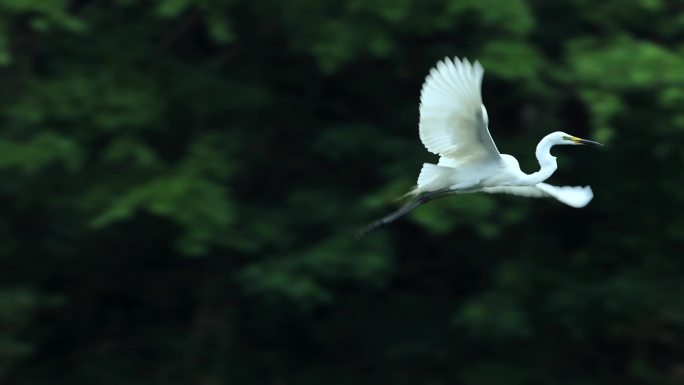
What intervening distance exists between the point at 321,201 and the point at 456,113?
142 inches

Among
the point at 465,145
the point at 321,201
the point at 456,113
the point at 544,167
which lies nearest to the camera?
the point at 456,113

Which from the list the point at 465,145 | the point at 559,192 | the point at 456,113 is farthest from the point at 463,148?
the point at 559,192

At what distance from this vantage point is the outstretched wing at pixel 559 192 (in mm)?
5453

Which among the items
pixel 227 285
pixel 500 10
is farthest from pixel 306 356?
pixel 500 10

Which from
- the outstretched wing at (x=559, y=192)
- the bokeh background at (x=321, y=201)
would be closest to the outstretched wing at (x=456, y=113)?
the outstretched wing at (x=559, y=192)

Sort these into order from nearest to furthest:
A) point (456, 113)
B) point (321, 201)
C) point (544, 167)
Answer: point (456, 113), point (544, 167), point (321, 201)

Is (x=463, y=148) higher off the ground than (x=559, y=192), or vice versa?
(x=463, y=148)

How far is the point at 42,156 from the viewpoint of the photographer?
7961 mm

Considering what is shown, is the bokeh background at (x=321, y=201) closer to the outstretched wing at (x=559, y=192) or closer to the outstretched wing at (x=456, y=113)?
the outstretched wing at (x=559, y=192)

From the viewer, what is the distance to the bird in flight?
5.05 meters

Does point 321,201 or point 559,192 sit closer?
point 559,192

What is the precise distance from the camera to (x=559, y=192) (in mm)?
5629

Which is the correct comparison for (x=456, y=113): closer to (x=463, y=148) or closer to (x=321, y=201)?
(x=463, y=148)

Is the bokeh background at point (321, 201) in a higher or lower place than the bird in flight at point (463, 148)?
higher
